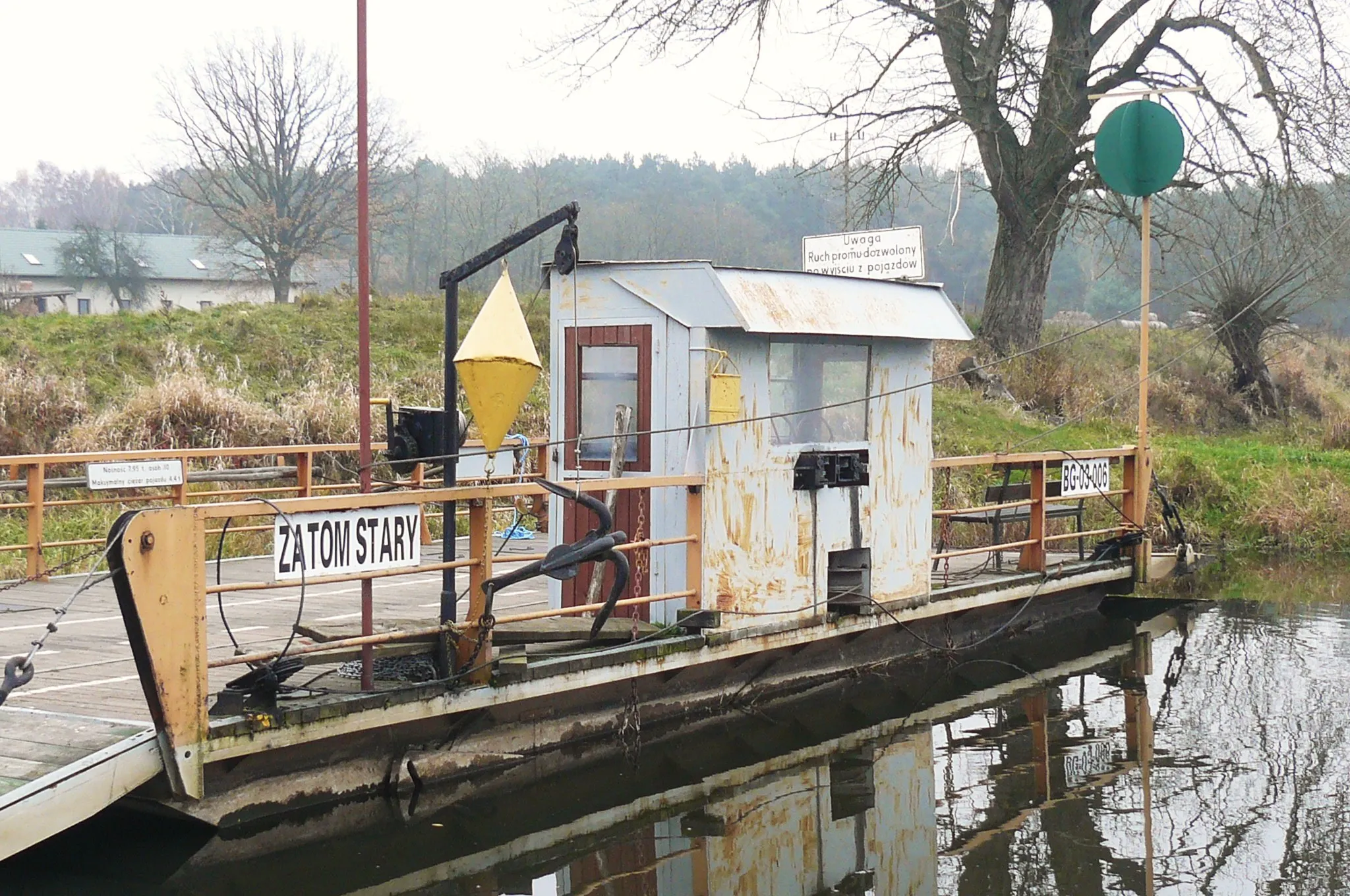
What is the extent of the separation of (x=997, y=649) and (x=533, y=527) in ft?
19.5

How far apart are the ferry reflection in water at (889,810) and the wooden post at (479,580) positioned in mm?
799

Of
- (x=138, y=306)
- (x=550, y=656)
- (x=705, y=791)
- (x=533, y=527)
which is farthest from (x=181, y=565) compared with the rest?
(x=138, y=306)

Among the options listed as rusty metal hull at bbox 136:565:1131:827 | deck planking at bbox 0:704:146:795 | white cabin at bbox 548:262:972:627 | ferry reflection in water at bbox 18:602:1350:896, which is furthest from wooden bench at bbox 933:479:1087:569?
deck planking at bbox 0:704:146:795

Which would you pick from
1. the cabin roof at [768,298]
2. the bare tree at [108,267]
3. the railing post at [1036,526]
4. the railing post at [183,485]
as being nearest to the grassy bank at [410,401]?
the railing post at [1036,526]

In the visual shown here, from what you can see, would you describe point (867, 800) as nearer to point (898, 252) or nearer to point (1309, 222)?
point (898, 252)

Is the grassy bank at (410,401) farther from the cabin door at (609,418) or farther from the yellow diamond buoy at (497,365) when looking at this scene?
the yellow diamond buoy at (497,365)

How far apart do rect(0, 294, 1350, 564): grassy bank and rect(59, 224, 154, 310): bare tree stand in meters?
18.7

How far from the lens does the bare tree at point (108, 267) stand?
44.5 metres

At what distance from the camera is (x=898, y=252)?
36.1 ft

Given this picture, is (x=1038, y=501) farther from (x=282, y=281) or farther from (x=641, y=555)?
(x=282, y=281)

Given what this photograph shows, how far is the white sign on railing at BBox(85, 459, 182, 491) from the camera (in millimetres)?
11297

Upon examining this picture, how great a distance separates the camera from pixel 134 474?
1165cm

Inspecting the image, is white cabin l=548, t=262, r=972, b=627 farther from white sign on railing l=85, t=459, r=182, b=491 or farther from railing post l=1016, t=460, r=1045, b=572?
white sign on railing l=85, t=459, r=182, b=491

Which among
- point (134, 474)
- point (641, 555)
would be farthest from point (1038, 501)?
point (134, 474)
